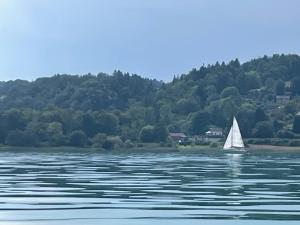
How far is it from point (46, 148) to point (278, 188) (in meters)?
143

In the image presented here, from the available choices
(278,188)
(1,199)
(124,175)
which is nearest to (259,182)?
(278,188)

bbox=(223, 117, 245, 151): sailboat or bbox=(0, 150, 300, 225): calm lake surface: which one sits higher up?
bbox=(223, 117, 245, 151): sailboat

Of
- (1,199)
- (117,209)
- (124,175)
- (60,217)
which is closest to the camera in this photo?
(60,217)

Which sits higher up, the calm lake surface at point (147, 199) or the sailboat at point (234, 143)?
the sailboat at point (234, 143)

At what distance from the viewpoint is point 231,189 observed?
2205 inches

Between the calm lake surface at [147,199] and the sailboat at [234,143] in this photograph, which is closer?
the calm lake surface at [147,199]

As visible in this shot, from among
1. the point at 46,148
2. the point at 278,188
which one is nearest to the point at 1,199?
the point at 278,188

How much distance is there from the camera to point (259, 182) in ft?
207

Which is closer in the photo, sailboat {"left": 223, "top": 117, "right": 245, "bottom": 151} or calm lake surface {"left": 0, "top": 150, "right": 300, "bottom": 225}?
calm lake surface {"left": 0, "top": 150, "right": 300, "bottom": 225}

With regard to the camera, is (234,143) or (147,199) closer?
(147,199)

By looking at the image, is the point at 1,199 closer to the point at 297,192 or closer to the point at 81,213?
the point at 81,213

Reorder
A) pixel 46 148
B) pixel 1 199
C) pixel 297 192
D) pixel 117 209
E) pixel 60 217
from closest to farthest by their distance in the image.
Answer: pixel 60 217 → pixel 117 209 → pixel 1 199 → pixel 297 192 → pixel 46 148

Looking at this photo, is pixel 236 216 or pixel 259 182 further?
pixel 259 182

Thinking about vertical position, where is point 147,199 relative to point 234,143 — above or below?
below
